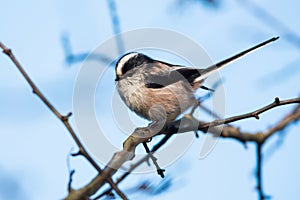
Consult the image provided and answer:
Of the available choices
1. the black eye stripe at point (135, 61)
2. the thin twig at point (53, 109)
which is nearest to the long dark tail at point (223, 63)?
the black eye stripe at point (135, 61)

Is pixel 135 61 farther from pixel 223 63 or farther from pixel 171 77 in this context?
pixel 223 63

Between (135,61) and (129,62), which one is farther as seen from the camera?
(135,61)

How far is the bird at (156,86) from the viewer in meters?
4.68

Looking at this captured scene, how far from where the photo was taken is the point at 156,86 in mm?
4902

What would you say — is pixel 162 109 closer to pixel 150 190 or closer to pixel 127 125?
pixel 127 125

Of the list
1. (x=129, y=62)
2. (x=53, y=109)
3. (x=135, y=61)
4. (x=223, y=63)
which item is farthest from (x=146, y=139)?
(x=135, y=61)

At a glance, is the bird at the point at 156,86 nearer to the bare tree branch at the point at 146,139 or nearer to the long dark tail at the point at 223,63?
the long dark tail at the point at 223,63

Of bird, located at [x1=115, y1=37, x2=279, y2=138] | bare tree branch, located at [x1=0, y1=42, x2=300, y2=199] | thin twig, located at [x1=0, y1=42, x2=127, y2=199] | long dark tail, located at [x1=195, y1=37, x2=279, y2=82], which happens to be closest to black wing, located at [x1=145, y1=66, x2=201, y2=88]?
bird, located at [x1=115, y1=37, x2=279, y2=138]

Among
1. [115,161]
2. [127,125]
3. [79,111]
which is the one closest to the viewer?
[115,161]

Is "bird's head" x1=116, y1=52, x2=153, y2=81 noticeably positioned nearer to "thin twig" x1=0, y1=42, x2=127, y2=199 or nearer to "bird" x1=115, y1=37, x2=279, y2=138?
"bird" x1=115, y1=37, x2=279, y2=138

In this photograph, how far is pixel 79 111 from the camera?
3.38 m

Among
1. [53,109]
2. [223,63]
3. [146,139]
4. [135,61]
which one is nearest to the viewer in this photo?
[53,109]

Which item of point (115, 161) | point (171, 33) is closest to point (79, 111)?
point (115, 161)

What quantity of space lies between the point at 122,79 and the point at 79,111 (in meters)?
1.39
